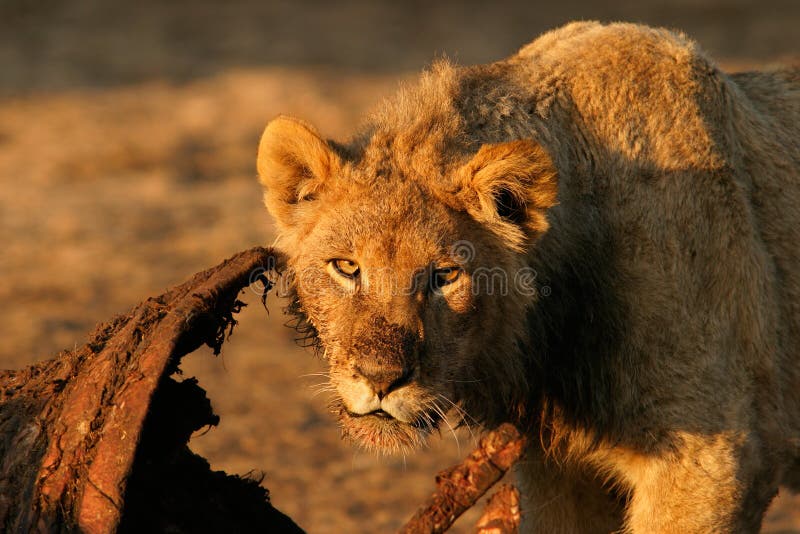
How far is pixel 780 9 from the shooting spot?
22906 millimetres

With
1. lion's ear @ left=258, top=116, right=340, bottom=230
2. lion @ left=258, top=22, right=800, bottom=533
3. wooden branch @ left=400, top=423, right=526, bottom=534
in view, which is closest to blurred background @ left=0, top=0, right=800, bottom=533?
lion @ left=258, top=22, right=800, bottom=533

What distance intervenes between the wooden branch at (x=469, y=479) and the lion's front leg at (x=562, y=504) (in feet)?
7.19

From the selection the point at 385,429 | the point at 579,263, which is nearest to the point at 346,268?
the point at 385,429

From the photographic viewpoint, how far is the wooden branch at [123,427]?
3.70m

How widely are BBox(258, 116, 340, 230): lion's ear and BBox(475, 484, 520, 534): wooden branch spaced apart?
5.55 ft

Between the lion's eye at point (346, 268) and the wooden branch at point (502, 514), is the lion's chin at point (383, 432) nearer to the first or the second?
the lion's eye at point (346, 268)

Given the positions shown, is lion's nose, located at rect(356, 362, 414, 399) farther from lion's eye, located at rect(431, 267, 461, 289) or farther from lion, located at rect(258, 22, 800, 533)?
lion's eye, located at rect(431, 267, 461, 289)

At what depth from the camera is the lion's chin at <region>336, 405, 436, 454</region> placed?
4.29 m

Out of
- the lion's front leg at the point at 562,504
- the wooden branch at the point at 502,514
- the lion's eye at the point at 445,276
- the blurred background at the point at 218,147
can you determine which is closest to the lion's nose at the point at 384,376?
the lion's eye at the point at 445,276

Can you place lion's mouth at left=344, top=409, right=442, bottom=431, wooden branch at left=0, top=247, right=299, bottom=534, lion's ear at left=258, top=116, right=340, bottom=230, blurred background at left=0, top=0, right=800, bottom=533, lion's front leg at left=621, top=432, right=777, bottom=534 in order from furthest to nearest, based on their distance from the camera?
1. blurred background at left=0, top=0, right=800, bottom=533
2. lion's front leg at left=621, top=432, right=777, bottom=534
3. lion's ear at left=258, top=116, right=340, bottom=230
4. lion's mouth at left=344, top=409, right=442, bottom=431
5. wooden branch at left=0, top=247, right=299, bottom=534

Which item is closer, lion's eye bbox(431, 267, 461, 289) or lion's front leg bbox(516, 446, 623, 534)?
lion's eye bbox(431, 267, 461, 289)

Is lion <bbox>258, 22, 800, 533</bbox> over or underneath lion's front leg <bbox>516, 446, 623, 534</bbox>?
over

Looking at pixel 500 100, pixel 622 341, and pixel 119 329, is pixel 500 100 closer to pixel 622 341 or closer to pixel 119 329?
pixel 622 341

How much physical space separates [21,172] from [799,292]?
40.8ft
